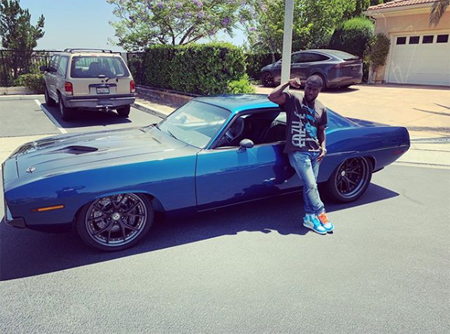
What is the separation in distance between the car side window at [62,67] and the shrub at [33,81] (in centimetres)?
586

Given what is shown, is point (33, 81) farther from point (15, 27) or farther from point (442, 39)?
point (442, 39)

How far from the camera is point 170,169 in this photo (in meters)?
3.43

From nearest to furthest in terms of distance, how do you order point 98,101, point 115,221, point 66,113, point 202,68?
point 115,221
point 98,101
point 66,113
point 202,68

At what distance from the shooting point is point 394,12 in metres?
16.7

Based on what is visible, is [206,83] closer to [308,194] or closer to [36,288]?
[308,194]

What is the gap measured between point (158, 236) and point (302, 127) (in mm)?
1844

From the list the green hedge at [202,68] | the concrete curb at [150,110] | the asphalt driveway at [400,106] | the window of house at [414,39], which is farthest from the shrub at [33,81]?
the window of house at [414,39]

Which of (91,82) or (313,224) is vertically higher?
(91,82)

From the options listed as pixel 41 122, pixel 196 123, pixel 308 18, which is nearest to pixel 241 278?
pixel 196 123

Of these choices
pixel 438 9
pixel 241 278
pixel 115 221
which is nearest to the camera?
pixel 241 278

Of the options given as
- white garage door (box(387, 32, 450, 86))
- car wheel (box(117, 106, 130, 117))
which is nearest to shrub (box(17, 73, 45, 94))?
car wheel (box(117, 106, 130, 117))

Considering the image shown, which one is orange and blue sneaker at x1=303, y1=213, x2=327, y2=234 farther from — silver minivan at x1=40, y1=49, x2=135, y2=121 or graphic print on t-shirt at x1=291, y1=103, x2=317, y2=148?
silver minivan at x1=40, y1=49, x2=135, y2=121

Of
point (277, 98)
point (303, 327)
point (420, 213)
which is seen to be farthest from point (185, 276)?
point (420, 213)

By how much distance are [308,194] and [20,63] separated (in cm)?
1585
